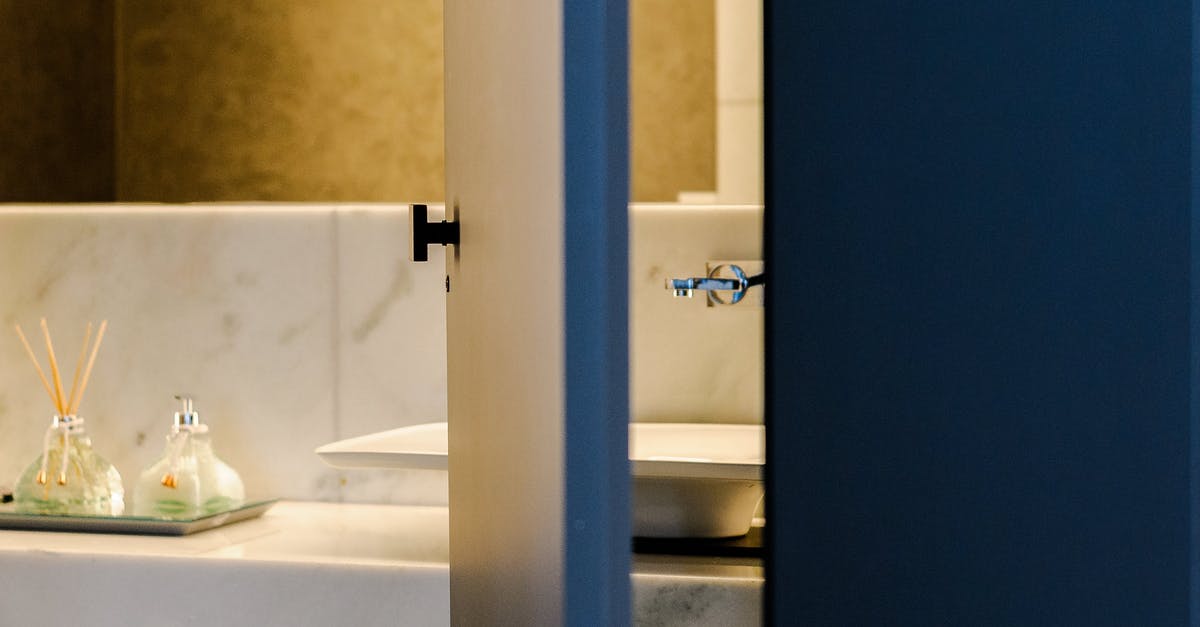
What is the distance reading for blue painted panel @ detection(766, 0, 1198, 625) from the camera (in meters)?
0.71

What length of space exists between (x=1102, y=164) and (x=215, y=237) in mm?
1196

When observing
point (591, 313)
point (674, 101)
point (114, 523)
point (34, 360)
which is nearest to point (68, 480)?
point (114, 523)

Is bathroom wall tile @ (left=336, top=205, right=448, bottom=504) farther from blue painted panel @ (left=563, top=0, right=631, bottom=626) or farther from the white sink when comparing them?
blue painted panel @ (left=563, top=0, right=631, bottom=626)

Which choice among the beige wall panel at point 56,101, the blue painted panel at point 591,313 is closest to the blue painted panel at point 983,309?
the blue painted panel at point 591,313

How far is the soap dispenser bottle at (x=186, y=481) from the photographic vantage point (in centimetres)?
140

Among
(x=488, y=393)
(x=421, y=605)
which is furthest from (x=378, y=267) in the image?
(x=488, y=393)

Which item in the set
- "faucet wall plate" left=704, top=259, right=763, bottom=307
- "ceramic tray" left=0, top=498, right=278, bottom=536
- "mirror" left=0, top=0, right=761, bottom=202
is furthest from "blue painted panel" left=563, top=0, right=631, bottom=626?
"mirror" left=0, top=0, right=761, bottom=202

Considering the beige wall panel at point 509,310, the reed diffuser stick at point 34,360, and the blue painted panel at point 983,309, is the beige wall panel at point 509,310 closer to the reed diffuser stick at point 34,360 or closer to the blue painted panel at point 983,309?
the blue painted panel at point 983,309

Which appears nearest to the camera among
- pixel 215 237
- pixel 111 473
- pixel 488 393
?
pixel 488 393

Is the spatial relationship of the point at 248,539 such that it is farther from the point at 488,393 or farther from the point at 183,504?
the point at 488,393

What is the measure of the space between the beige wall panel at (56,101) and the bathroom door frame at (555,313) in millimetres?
1273

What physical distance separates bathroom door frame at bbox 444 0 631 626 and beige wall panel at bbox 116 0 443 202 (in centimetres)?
110

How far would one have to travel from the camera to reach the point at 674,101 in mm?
1571

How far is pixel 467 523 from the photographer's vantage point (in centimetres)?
73
